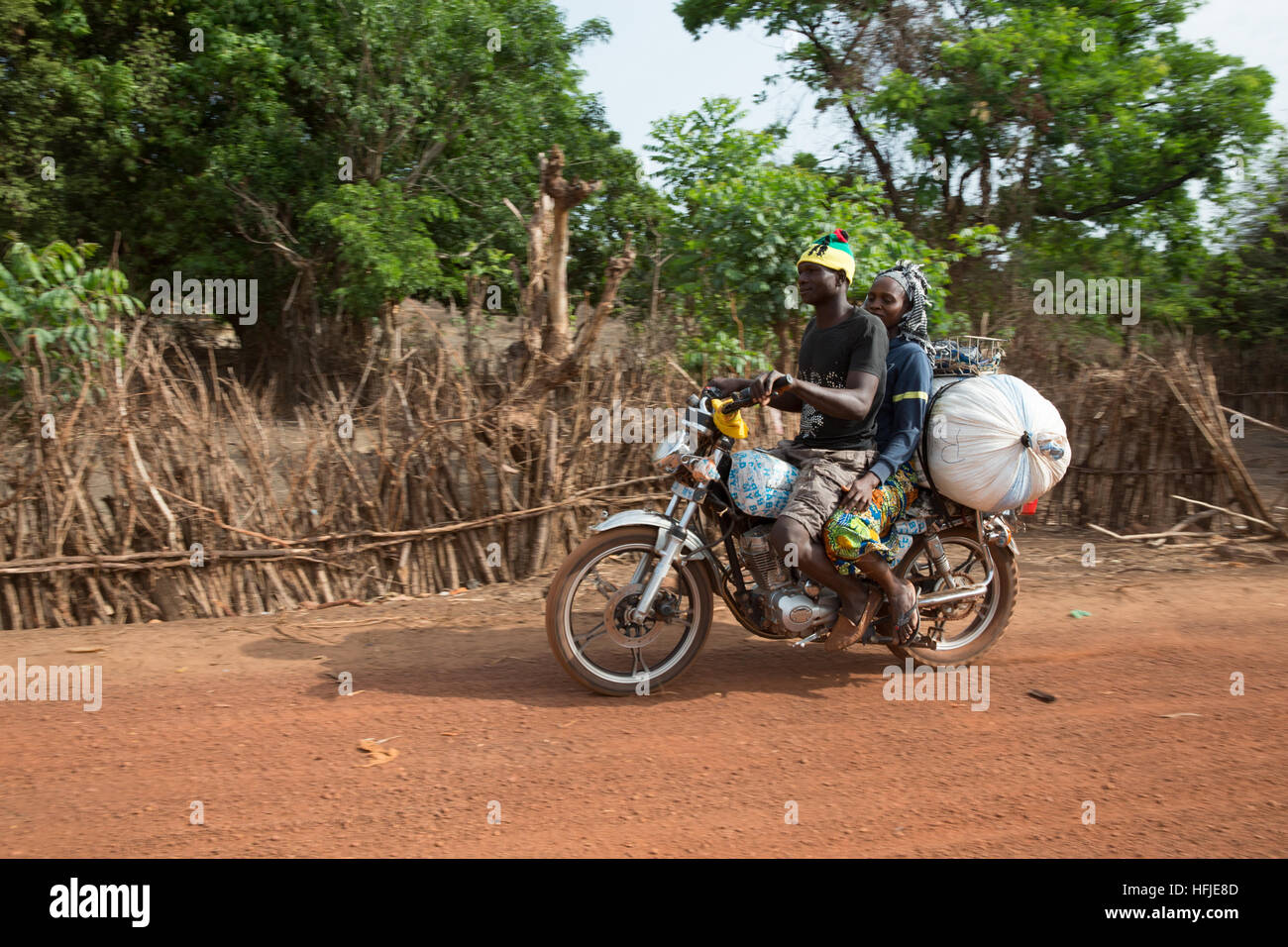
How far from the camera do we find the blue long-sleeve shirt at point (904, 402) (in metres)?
4.43

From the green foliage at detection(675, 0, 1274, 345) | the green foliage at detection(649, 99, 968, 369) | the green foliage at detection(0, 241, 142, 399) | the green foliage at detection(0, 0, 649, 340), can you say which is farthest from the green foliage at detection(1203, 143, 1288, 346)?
the green foliage at detection(0, 241, 142, 399)

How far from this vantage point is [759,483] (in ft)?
14.5

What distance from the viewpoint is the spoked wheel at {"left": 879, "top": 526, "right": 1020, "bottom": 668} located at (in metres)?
4.91

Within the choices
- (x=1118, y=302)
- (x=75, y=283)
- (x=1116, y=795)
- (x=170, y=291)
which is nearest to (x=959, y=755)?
(x=1116, y=795)

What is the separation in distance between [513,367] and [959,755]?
4227 millimetres

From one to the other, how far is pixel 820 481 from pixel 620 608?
3.51ft

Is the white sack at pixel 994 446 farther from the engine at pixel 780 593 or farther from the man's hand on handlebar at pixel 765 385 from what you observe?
the man's hand on handlebar at pixel 765 385

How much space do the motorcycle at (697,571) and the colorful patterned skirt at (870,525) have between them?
0.38 feet

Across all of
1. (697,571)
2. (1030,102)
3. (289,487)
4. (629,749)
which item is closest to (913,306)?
(697,571)

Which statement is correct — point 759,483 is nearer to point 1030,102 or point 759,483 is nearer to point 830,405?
point 830,405

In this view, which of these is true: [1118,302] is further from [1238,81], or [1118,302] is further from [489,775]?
[489,775]

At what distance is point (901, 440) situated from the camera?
445cm

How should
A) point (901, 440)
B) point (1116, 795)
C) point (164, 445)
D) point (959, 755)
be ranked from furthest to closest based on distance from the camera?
point (164, 445) < point (901, 440) < point (959, 755) < point (1116, 795)

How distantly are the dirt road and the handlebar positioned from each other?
1347mm
